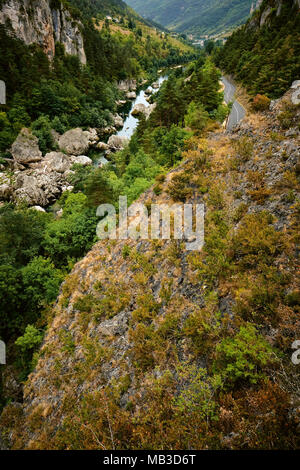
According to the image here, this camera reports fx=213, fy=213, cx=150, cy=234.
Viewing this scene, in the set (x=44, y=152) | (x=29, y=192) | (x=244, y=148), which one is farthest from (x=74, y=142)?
(x=244, y=148)

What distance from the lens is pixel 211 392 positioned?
534 cm

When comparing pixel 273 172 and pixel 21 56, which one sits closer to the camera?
pixel 273 172

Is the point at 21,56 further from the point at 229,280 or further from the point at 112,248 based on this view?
the point at 229,280

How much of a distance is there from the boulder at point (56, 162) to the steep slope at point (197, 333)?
3118 cm

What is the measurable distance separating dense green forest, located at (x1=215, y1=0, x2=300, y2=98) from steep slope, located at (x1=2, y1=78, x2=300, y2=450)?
15810 mm

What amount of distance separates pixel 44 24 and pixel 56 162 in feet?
142

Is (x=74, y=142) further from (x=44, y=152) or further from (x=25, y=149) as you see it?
(x=25, y=149)

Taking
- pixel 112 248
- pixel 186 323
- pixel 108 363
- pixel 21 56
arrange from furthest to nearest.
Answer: pixel 21 56, pixel 112 248, pixel 108 363, pixel 186 323

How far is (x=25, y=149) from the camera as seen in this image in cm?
3816

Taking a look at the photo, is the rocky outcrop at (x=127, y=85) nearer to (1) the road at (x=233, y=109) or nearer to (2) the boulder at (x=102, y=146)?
A: (2) the boulder at (x=102, y=146)

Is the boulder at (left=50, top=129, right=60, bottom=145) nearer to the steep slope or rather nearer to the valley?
the valley

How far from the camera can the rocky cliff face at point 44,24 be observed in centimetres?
4562

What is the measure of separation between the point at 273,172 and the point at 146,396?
32.9 ft

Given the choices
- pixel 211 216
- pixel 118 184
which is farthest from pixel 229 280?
pixel 118 184
